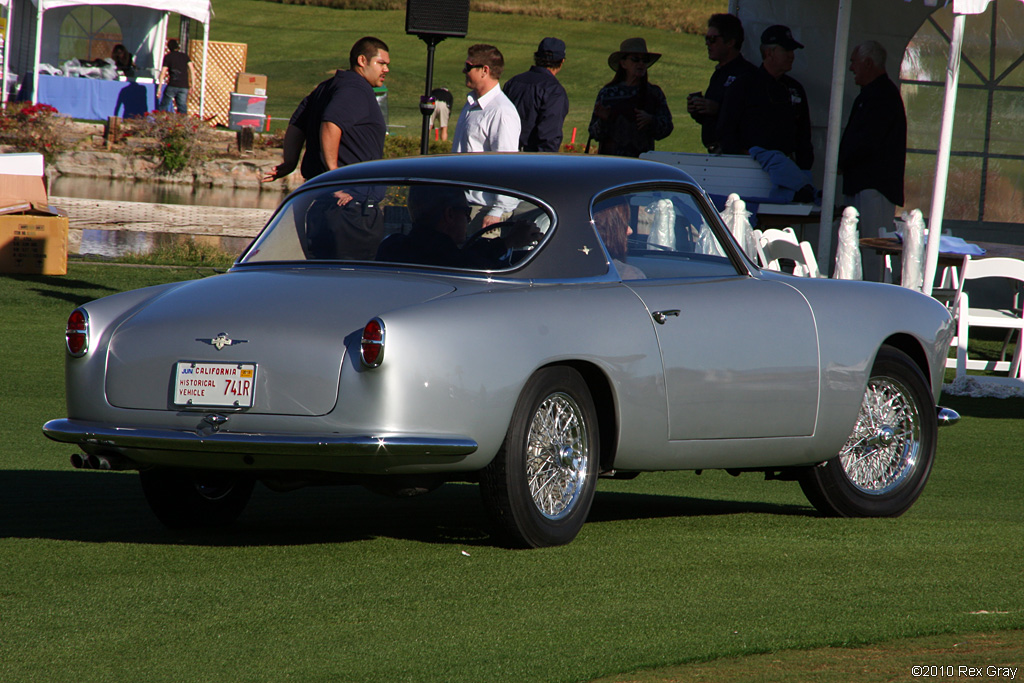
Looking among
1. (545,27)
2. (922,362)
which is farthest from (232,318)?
(545,27)

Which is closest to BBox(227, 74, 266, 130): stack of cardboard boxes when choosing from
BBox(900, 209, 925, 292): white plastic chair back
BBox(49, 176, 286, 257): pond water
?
BBox(49, 176, 286, 257): pond water

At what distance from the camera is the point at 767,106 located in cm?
1317

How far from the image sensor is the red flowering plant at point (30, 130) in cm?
3272

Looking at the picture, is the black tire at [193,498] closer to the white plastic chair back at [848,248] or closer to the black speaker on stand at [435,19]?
the white plastic chair back at [848,248]

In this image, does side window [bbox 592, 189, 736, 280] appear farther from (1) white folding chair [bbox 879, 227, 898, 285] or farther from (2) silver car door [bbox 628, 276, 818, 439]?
(1) white folding chair [bbox 879, 227, 898, 285]

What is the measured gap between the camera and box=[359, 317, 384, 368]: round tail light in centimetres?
443

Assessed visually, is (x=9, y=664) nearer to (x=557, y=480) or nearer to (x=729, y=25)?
(x=557, y=480)

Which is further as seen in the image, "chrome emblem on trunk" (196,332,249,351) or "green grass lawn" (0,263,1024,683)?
"chrome emblem on trunk" (196,332,249,351)

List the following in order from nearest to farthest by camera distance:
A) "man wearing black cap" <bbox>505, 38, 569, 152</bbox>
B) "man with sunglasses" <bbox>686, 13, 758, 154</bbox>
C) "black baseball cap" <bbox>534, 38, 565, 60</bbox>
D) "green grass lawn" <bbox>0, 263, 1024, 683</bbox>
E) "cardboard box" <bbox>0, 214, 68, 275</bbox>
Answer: "green grass lawn" <bbox>0, 263, 1024, 683</bbox> < "man wearing black cap" <bbox>505, 38, 569, 152</bbox> < "black baseball cap" <bbox>534, 38, 565, 60</bbox> < "man with sunglasses" <bbox>686, 13, 758, 154</bbox> < "cardboard box" <bbox>0, 214, 68, 275</bbox>

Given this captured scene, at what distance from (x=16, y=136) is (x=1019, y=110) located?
79.9 feet

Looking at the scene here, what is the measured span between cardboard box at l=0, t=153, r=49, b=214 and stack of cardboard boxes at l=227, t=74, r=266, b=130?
2400 cm

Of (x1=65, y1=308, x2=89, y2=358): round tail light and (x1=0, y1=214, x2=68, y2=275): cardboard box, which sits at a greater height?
(x1=65, y1=308, x2=89, y2=358): round tail light

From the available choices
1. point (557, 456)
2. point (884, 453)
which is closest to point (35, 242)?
point (884, 453)

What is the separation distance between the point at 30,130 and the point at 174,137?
3.37 m
